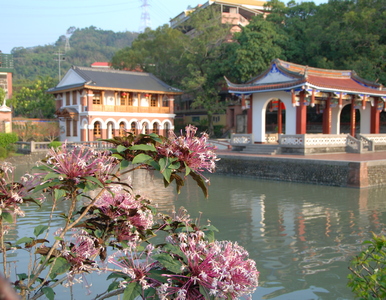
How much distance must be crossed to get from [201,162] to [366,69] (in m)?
25.4

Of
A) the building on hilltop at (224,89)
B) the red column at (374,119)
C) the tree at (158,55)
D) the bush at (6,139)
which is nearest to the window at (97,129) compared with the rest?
the bush at (6,139)

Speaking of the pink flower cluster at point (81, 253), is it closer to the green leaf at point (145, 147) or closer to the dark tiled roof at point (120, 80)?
the green leaf at point (145, 147)

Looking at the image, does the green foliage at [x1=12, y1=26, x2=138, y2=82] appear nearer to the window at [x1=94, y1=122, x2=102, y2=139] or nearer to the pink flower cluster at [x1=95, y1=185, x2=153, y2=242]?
the window at [x1=94, y1=122, x2=102, y2=139]

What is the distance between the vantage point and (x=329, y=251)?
655cm

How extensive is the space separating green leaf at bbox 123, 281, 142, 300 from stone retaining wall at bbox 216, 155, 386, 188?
1234cm

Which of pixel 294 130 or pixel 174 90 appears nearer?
pixel 294 130

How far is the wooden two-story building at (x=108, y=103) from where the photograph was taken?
29.3 m

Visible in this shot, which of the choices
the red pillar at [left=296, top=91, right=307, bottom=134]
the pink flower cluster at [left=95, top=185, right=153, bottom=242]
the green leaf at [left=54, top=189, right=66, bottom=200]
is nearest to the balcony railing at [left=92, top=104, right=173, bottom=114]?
the red pillar at [left=296, top=91, right=307, bottom=134]

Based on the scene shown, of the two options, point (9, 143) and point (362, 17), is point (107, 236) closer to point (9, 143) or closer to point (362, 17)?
point (9, 143)

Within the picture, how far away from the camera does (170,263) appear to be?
2090 millimetres

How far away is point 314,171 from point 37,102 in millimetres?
27886

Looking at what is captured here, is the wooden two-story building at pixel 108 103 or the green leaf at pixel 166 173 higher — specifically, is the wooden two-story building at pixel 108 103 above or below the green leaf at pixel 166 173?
above

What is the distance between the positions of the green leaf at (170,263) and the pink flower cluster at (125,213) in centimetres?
49

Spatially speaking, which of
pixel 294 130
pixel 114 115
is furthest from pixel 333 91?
pixel 114 115
